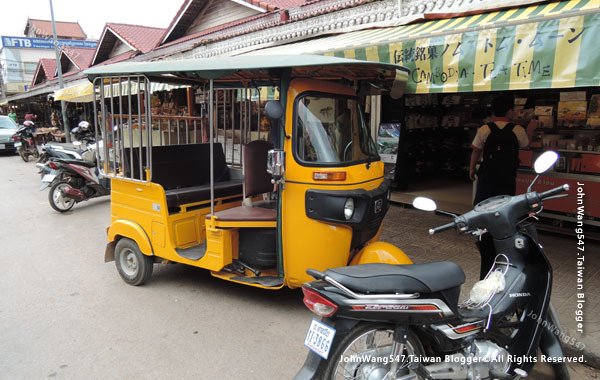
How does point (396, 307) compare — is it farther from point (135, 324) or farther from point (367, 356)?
point (135, 324)

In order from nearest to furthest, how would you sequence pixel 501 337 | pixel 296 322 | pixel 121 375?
pixel 501 337 → pixel 121 375 → pixel 296 322

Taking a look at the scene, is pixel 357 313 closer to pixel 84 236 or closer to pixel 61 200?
pixel 84 236

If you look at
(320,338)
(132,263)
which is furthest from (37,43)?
(320,338)

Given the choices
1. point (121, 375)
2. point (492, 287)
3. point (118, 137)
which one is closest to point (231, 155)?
point (118, 137)

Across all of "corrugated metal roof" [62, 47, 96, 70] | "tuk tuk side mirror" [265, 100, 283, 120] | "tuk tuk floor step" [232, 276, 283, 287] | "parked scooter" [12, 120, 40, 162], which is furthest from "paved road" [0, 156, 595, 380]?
"corrugated metal roof" [62, 47, 96, 70]

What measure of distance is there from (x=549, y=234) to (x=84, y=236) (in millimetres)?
6961

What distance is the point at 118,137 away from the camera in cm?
482

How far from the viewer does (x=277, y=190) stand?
367 centimetres

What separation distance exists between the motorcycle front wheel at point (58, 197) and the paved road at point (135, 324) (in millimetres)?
2444

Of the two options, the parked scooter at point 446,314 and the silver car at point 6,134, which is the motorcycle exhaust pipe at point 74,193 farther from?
the silver car at point 6,134

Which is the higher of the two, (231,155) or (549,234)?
(231,155)

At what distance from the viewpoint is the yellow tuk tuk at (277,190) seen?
3523mm

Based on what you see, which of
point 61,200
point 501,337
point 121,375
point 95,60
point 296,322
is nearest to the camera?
point 501,337

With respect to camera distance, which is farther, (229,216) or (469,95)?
(469,95)
